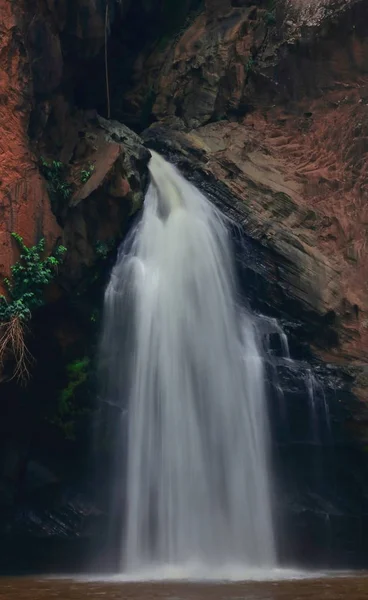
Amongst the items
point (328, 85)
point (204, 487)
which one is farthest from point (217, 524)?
point (328, 85)

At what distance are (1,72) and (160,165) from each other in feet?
19.0

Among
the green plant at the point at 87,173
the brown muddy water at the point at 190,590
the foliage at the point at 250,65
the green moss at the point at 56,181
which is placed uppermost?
the foliage at the point at 250,65

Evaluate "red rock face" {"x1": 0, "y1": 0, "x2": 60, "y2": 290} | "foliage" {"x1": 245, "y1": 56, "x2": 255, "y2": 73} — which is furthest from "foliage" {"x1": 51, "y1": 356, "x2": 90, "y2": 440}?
"foliage" {"x1": 245, "y1": 56, "x2": 255, "y2": 73}

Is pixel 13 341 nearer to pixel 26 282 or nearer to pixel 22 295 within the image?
pixel 22 295

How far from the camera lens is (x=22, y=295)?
13.4 meters

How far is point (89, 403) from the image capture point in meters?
14.8

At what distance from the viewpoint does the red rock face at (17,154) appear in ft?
44.9

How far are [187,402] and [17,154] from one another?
6.15m

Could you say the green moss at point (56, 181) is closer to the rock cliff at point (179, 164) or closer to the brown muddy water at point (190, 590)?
the rock cliff at point (179, 164)

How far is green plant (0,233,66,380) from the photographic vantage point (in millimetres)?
13023

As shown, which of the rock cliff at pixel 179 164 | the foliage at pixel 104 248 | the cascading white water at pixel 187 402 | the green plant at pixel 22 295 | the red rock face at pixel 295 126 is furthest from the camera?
the red rock face at pixel 295 126

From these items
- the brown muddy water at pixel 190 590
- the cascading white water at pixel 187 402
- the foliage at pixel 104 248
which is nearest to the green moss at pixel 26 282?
the foliage at pixel 104 248

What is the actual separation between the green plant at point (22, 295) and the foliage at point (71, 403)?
1.20 metres

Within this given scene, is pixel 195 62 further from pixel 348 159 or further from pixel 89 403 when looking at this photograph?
pixel 89 403
